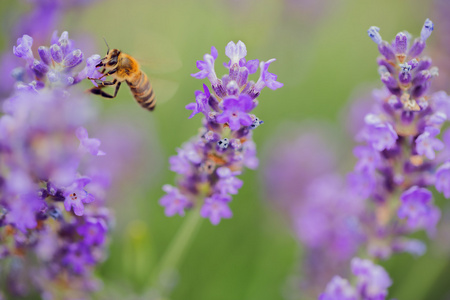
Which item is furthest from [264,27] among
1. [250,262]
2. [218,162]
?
[218,162]

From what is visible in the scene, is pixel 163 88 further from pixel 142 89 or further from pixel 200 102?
pixel 200 102

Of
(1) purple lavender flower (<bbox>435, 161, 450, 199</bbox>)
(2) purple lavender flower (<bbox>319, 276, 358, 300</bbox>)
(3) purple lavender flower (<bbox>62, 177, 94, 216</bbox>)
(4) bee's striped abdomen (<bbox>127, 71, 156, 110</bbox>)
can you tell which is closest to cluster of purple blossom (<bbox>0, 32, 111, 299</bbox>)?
(3) purple lavender flower (<bbox>62, 177, 94, 216</bbox>)

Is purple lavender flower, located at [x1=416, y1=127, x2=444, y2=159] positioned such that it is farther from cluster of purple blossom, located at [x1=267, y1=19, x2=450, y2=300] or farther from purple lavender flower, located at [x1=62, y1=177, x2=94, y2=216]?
purple lavender flower, located at [x1=62, y1=177, x2=94, y2=216]

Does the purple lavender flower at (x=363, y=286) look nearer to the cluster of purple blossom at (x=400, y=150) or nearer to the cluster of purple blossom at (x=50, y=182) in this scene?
the cluster of purple blossom at (x=400, y=150)

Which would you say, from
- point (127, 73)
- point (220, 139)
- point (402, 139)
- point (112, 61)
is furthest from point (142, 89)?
point (402, 139)

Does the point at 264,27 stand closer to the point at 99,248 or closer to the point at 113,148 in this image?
the point at 113,148

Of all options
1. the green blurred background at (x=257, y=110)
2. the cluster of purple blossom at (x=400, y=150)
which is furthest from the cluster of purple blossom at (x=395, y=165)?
the green blurred background at (x=257, y=110)
